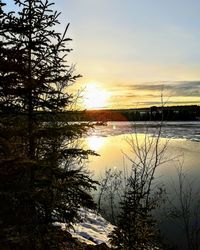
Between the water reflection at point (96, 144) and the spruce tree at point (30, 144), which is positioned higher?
the spruce tree at point (30, 144)

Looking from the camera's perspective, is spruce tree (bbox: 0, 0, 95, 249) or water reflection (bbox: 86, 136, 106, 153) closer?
spruce tree (bbox: 0, 0, 95, 249)

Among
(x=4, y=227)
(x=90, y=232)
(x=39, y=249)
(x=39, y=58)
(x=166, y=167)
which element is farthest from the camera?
(x=166, y=167)

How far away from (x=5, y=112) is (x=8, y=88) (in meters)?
0.43

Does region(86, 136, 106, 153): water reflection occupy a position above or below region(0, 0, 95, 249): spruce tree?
below

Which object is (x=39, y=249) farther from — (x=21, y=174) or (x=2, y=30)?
(x=2, y=30)

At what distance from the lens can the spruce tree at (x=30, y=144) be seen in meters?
6.35

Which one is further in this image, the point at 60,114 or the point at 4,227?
the point at 60,114

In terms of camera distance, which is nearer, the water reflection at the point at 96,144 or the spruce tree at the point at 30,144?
the spruce tree at the point at 30,144

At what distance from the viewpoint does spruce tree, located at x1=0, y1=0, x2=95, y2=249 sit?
6348mm

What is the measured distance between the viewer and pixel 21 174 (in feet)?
22.4

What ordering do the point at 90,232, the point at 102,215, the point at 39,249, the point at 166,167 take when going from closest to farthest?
the point at 39,249 → the point at 90,232 → the point at 102,215 → the point at 166,167

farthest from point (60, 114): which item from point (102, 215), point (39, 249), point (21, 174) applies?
point (102, 215)

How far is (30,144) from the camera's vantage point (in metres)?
7.23

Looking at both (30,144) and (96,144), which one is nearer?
(30,144)
